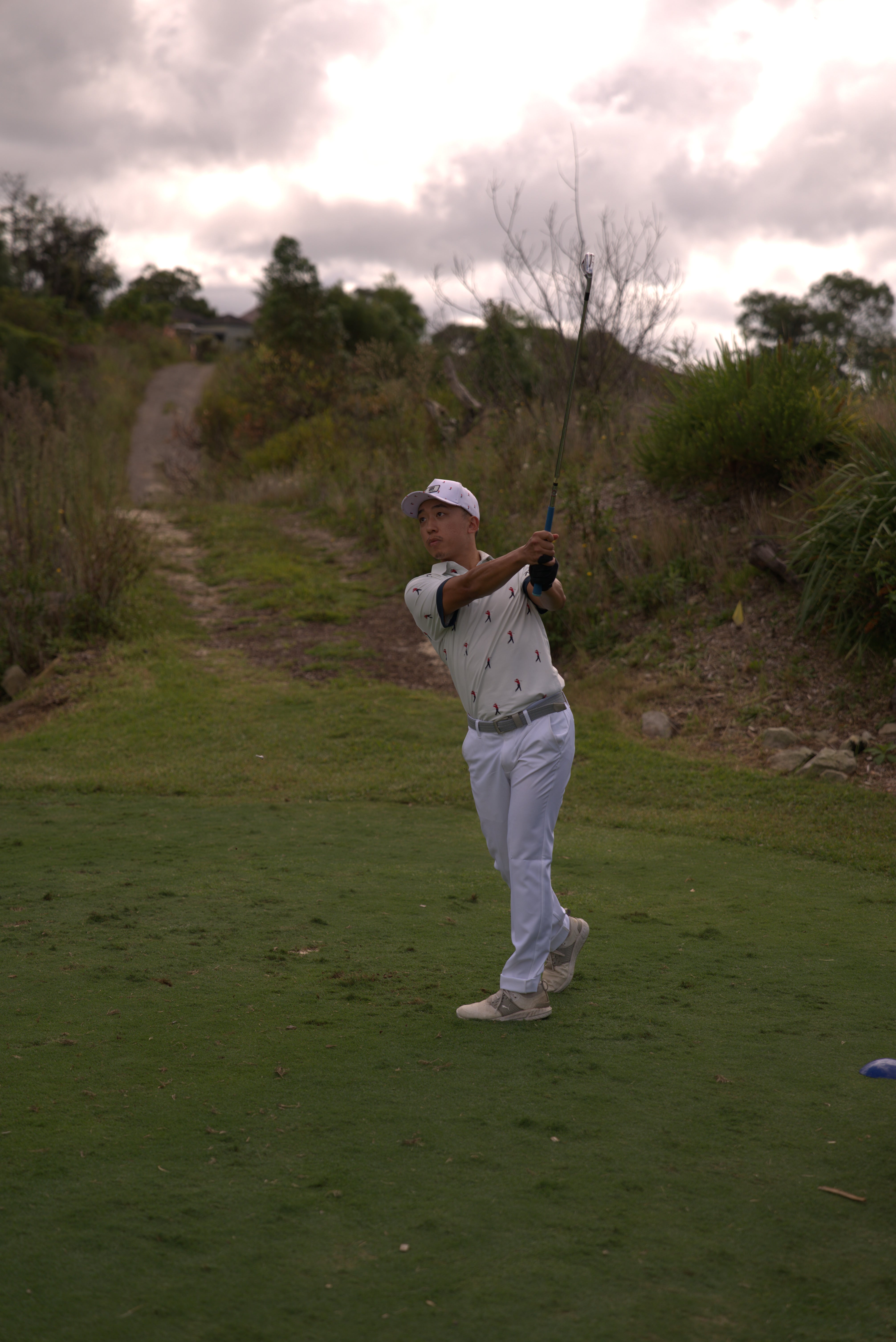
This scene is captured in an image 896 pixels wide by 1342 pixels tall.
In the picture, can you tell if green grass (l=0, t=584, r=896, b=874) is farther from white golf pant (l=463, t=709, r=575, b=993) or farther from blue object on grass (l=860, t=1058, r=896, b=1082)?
white golf pant (l=463, t=709, r=575, b=993)

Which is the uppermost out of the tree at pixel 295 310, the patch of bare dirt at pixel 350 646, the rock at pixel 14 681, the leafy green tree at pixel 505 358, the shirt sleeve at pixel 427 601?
the tree at pixel 295 310

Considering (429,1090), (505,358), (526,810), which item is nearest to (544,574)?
(526,810)

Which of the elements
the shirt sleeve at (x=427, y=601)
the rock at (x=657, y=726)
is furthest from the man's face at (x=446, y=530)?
the rock at (x=657, y=726)

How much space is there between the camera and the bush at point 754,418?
1213 centimetres

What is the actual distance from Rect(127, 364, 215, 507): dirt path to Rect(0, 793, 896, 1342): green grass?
1946 centimetres

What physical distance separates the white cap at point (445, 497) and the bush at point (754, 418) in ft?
28.9

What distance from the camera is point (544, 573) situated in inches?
152

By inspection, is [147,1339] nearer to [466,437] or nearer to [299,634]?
[299,634]

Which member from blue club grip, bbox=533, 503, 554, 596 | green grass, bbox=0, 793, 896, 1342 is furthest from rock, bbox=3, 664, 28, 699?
blue club grip, bbox=533, 503, 554, 596

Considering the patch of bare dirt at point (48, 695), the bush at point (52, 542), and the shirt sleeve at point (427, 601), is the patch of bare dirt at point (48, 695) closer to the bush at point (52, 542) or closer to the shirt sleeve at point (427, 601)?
the bush at point (52, 542)

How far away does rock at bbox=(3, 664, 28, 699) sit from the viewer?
39.2ft

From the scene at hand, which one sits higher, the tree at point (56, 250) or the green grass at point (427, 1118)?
the tree at point (56, 250)

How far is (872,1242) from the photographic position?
260 cm

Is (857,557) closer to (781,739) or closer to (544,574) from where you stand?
(781,739)
